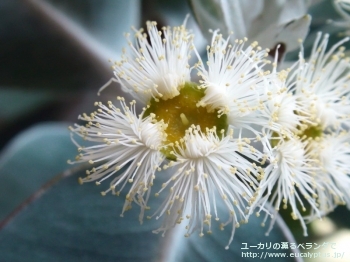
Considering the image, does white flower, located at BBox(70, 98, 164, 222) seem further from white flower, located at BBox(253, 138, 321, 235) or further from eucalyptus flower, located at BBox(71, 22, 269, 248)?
white flower, located at BBox(253, 138, 321, 235)

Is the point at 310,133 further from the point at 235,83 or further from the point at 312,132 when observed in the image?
the point at 235,83

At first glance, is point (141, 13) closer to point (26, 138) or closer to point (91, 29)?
point (91, 29)

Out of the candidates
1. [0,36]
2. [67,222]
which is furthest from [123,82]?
[0,36]

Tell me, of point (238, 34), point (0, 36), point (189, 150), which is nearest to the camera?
→ point (189, 150)

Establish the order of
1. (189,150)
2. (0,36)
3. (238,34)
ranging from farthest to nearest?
(0,36) → (238,34) → (189,150)

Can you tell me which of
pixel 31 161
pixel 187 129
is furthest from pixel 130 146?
pixel 31 161

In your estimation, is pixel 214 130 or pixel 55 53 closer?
pixel 214 130

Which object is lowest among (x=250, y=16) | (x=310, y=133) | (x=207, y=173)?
(x=207, y=173)
